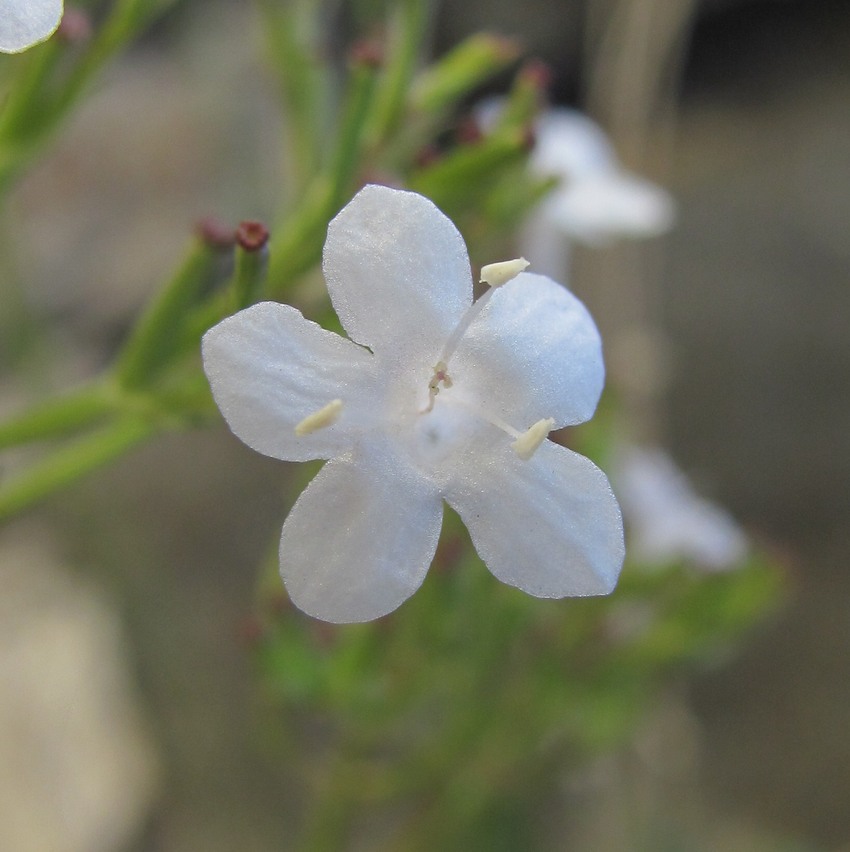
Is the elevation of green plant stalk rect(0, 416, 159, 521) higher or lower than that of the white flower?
lower

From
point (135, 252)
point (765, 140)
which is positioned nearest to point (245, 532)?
point (135, 252)

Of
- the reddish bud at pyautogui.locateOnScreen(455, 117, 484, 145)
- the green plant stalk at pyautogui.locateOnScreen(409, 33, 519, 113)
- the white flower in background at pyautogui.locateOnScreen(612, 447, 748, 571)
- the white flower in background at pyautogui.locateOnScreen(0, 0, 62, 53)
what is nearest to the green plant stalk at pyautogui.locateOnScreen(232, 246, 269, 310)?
the white flower in background at pyautogui.locateOnScreen(0, 0, 62, 53)

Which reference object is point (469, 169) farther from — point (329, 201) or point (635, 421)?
point (635, 421)

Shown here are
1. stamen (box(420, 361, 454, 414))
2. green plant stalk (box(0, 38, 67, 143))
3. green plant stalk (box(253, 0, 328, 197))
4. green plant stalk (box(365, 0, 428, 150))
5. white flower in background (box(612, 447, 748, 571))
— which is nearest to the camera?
stamen (box(420, 361, 454, 414))

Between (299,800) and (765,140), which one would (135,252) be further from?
(765,140)

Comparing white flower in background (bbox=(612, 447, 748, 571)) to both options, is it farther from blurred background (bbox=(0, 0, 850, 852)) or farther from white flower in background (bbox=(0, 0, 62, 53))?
white flower in background (bbox=(0, 0, 62, 53))

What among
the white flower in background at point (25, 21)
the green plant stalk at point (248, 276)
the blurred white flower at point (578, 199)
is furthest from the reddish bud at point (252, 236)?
the blurred white flower at point (578, 199)

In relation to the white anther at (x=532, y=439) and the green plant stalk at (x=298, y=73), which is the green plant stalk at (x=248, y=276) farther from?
the green plant stalk at (x=298, y=73)
